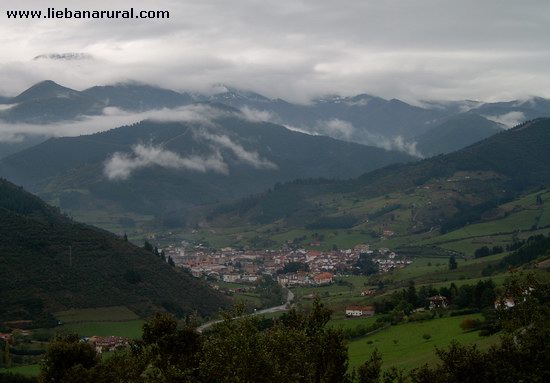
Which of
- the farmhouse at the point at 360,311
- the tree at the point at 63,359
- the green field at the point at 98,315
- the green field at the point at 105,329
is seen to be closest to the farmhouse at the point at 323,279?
the green field at the point at 98,315

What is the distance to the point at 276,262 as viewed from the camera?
527 feet

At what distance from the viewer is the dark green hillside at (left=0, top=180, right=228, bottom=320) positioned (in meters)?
80.4

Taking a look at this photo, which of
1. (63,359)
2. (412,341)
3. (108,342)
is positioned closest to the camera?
(63,359)

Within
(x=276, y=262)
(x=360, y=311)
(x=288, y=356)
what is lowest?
(x=276, y=262)

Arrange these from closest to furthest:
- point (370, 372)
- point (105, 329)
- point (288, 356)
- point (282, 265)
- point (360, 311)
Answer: point (288, 356) < point (370, 372) < point (360, 311) < point (105, 329) < point (282, 265)

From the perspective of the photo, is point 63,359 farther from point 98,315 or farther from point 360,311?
point 98,315

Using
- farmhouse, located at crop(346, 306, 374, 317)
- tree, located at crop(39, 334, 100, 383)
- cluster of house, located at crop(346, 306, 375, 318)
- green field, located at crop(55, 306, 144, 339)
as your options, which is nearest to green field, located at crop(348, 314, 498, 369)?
cluster of house, located at crop(346, 306, 375, 318)

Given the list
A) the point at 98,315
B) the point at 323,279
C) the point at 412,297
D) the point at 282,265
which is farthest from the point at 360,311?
the point at 282,265

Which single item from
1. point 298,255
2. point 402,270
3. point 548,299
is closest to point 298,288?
point 402,270

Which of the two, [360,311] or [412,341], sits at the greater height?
[412,341]

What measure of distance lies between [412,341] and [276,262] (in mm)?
108995

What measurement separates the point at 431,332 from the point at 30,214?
281 feet

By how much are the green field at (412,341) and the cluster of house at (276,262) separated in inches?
2786

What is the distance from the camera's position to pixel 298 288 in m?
128
